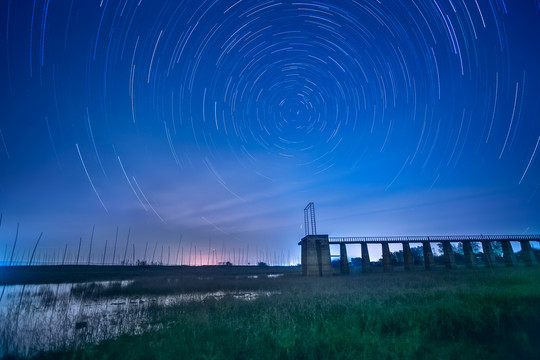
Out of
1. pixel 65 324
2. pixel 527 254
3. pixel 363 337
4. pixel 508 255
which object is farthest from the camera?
pixel 527 254

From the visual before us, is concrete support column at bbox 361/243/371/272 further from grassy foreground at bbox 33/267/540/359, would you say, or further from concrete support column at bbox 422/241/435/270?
grassy foreground at bbox 33/267/540/359

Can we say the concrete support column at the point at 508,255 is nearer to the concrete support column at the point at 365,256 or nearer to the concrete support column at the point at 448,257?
the concrete support column at the point at 448,257

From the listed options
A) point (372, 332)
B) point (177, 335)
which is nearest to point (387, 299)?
point (372, 332)

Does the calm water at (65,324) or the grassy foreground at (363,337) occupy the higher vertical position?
the grassy foreground at (363,337)

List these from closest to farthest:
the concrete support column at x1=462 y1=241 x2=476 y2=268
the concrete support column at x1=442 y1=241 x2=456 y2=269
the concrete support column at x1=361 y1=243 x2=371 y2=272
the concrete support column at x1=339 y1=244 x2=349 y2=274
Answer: the concrete support column at x1=339 y1=244 x2=349 y2=274 → the concrete support column at x1=442 y1=241 x2=456 y2=269 → the concrete support column at x1=462 y1=241 x2=476 y2=268 → the concrete support column at x1=361 y1=243 x2=371 y2=272

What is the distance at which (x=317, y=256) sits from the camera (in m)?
52.5

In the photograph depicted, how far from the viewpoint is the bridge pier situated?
169 ft

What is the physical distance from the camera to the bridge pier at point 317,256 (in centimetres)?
5162

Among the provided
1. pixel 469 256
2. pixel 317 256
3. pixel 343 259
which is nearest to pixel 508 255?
pixel 469 256

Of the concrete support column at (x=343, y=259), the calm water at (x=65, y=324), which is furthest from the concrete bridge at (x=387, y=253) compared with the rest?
the calm water at (x=65, y=324)

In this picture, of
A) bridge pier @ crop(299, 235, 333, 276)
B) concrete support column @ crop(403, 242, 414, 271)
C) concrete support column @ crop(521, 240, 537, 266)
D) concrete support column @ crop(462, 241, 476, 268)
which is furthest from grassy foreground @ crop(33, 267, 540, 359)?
concrete support column @ crop(521, 240, 537, 266)

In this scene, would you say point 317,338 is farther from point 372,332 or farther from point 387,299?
point 387,299

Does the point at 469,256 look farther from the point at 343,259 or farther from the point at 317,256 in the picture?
the point at 317,256

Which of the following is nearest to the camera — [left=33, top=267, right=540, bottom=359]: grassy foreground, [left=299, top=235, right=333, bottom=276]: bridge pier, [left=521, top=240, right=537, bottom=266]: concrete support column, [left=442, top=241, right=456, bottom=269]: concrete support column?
[left=33, top=267, right=540, bottom=359]: grassy foreground
